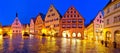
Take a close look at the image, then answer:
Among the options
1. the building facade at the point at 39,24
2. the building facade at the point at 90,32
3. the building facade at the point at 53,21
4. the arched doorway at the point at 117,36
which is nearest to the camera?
the arched doorway at the point at 117,36

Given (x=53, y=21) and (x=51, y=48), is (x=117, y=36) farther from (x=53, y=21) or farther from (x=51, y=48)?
(x=53, y=21)

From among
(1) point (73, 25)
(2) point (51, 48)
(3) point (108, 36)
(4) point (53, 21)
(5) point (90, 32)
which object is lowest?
(2) point (51, 48)

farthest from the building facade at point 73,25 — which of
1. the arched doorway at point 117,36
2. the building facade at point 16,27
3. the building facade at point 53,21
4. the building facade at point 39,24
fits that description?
the building facade at point 16,27

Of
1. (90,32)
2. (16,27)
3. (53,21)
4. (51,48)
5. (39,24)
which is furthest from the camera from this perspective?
A: (16,27)

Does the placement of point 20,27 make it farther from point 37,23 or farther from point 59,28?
point 59,28

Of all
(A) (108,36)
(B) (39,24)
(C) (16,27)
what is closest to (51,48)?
(A) (108,36)

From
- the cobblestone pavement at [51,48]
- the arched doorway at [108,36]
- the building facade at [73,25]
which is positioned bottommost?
the cobblestone pavement at [51,48]

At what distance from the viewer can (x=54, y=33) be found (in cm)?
7606

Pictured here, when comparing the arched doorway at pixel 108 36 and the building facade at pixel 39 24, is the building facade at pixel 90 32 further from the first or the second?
the arched doorway at pixel 108 36

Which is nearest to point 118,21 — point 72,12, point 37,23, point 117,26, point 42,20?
point 117,26

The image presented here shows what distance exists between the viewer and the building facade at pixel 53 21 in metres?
76.0

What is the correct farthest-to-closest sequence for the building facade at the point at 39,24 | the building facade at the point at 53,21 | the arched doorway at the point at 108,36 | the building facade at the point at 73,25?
the building facade at the point at 39,24 < the building facade at the point at 53,21 < the building facade at the point at 73,25 < the arched doorway at the point at 108,36

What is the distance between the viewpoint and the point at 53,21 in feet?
261

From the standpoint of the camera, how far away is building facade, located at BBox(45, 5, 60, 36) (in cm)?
7601
